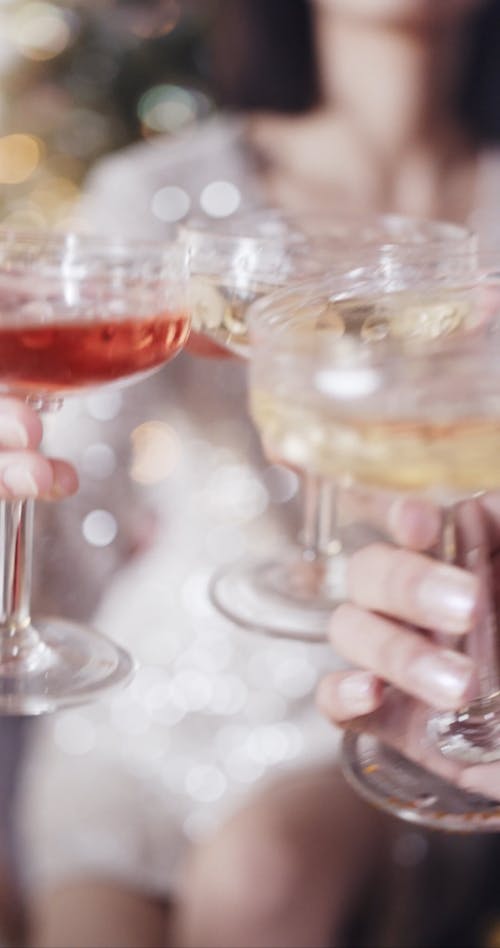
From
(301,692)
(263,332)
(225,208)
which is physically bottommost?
(301,692)

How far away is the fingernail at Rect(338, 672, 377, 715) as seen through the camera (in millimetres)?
568

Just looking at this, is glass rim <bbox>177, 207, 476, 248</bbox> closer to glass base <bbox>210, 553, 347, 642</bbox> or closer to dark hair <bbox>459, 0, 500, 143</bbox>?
glass base <bbox>210, 553, 347, 642</bbox>

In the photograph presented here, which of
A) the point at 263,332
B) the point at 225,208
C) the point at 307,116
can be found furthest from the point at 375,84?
the point at 263,332

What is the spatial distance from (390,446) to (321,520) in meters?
0.38

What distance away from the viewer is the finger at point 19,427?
1.83ft

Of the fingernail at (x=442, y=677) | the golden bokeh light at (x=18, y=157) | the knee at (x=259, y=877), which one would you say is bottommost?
the knee at (x=259, y=877)

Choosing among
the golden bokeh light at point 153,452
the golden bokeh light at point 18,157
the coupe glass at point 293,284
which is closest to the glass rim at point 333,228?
the coupe glass at point 293,284

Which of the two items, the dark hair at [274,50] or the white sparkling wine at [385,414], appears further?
the dark hair at [274,50]

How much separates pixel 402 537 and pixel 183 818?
682 millimetres

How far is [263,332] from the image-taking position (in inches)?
18.4

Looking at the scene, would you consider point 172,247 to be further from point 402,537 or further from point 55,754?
point 55,754

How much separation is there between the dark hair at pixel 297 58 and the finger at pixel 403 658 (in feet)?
3.45

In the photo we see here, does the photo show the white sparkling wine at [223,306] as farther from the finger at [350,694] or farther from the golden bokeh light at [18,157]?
the golden bokeh light at [18,157]

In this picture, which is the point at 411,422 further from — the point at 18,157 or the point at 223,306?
the point at 18,157
